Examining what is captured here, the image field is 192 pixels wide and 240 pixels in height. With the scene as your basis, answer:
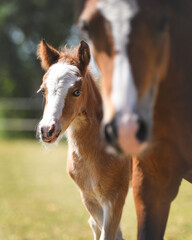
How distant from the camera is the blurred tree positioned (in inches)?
925

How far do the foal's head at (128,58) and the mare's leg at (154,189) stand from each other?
0.48 meters

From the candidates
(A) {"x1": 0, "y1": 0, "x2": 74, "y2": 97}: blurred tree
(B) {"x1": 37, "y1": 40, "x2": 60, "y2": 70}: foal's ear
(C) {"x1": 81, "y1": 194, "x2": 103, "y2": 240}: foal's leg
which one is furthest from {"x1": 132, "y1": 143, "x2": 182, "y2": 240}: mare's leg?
(A) {"x1": 0, "y1": 0, "x2": 74, "y2": 97}: blurred tree

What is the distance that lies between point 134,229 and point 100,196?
2194mm

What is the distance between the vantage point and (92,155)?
3574 mm

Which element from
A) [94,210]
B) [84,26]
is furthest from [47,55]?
[84,26]

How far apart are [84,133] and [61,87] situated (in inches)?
19.8

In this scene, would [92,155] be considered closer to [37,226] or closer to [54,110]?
[54,110]

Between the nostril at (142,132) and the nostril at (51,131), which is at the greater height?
the nostril at (142,132)

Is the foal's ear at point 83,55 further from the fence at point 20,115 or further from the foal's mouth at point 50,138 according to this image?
the fence at point 20,115

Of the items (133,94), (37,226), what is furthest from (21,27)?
(133,94)

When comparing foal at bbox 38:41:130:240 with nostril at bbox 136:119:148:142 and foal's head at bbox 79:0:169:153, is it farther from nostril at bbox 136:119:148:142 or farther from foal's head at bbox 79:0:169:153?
nostril at bbox 136:119:148:142

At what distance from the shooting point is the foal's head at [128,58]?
1.86 meters

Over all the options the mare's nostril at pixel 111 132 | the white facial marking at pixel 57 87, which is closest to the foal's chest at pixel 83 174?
the white facial marking at pixel 57 87

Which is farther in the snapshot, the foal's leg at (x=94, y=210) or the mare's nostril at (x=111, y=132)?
the foal's leg at (x=94, y=210)
